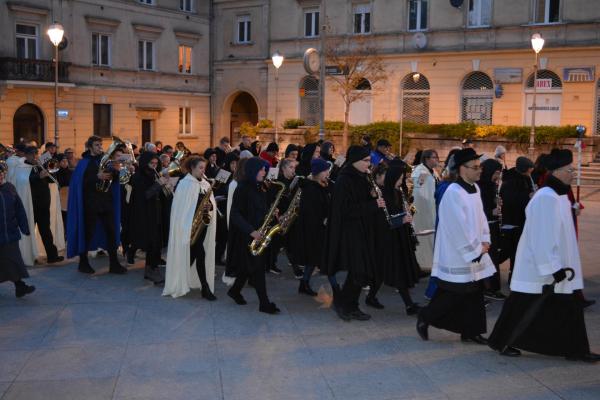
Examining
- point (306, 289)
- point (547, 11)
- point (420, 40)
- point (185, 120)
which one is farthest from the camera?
point (185, 120)

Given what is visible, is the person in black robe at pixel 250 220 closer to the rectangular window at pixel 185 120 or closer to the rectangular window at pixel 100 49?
the rectangular window at pixel 100 49

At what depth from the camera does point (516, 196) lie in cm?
927

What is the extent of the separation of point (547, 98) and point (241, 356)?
26.7m

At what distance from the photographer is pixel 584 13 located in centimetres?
2875

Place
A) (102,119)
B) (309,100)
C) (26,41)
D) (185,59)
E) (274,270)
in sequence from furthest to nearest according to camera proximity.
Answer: (185,59) → (309,100) → (102,119) → (26,41) → (274,270)

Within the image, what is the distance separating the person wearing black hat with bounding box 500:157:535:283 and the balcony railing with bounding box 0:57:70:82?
2648 cm

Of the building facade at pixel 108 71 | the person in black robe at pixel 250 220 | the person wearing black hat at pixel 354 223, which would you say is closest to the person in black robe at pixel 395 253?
the person wearing black hat at pixel 354 223

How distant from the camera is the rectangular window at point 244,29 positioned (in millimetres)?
39094

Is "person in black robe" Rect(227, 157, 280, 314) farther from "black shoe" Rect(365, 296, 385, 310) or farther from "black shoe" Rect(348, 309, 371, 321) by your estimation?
"black shoe" Rect(365, 296, 385, 310)

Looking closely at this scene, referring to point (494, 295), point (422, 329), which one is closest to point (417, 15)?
point (494, 295)

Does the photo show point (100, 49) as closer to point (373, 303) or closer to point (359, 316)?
point (373, 303)

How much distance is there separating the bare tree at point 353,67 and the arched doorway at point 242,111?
25.4 feet

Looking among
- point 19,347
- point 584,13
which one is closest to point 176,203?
point 19,347

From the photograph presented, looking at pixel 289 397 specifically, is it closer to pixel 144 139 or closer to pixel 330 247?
pixel 330 247
